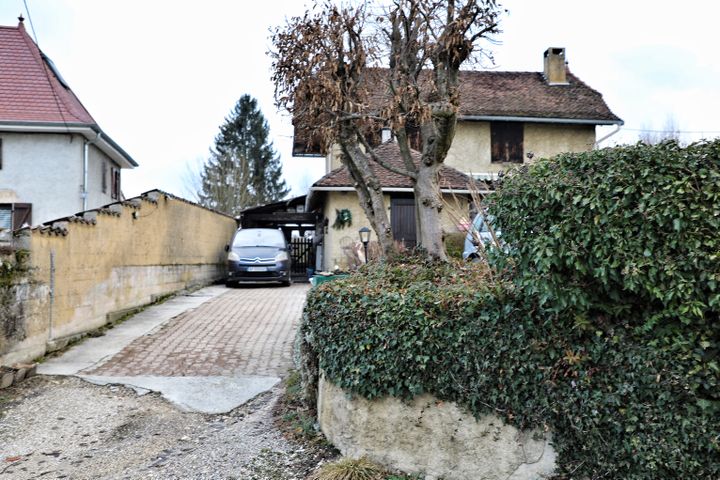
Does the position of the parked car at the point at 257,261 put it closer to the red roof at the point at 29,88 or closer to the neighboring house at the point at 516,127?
the neighboring house at the point at 516,127

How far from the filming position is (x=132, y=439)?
467 cm

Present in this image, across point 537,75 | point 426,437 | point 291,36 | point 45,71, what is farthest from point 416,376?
point 537,75

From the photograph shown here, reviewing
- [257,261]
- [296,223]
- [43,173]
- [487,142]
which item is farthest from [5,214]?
[487,142]

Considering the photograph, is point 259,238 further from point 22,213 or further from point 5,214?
point 5,214

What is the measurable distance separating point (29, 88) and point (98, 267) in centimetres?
1110

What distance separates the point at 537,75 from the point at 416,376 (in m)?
20.3

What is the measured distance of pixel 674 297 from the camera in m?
2.84

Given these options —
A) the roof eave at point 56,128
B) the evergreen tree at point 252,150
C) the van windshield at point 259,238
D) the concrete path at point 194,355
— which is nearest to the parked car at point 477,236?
the concrete path at point 194,355

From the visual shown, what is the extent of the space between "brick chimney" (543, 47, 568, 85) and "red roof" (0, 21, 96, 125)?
16.4 meters

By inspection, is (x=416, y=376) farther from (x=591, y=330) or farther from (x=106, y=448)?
(x=106, y=448)

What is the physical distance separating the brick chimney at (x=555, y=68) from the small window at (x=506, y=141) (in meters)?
3.44

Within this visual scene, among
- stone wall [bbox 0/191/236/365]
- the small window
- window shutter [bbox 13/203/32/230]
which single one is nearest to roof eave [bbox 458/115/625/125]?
the small window

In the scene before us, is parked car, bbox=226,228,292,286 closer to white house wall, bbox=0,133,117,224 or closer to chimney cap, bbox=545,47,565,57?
white house wall, bbox=0,133,117,224

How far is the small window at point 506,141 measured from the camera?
18547 millimetres
